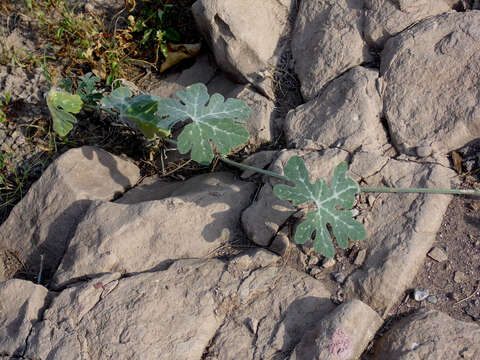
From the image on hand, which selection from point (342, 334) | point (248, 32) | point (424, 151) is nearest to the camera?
point (342, 334)

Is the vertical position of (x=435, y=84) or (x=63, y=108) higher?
(x=63, y=108)

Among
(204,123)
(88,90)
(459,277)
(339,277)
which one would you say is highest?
(88,90)

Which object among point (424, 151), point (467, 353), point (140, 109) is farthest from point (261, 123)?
point (467, 353)

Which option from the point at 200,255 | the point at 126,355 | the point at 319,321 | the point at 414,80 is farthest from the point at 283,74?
the point at 126,355

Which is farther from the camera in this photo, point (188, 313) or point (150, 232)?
point (150, 232)

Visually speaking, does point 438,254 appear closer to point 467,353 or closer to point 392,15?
point 467,353

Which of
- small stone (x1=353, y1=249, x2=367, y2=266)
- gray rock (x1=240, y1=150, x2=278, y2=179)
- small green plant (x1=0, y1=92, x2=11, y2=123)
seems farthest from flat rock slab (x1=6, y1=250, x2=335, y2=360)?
small green plant (x1=0, y1=92, x2=11, y2=123)

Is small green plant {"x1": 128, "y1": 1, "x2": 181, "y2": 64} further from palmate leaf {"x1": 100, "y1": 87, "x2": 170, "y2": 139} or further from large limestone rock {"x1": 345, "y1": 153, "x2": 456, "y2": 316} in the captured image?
large limestone rock {"x1": 345, "y1": 153, "x2": 456, "y2": 316}

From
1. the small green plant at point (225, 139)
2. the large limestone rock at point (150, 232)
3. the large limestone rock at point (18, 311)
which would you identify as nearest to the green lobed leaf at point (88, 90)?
the small green plant at point (225, 139)
